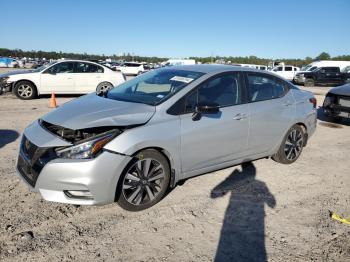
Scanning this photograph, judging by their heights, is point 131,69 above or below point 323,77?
above

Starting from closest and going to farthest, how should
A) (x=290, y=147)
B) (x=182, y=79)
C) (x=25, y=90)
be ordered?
(x=182, y=79) < (x=290, y=147) < (x=25, y=90)

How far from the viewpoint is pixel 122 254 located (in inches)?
125

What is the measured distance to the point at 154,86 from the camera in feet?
15.9

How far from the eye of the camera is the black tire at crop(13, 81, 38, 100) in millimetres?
12414

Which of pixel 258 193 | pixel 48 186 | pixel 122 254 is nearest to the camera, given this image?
pixel 122 254

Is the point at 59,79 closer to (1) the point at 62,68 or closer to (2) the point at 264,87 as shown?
(1) the point at 62,68

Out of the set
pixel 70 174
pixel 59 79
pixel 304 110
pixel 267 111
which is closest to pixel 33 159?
pixel 70 174

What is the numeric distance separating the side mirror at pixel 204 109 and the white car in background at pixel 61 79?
9.00m

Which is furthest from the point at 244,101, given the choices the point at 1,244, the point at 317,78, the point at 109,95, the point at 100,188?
the point at 317,78

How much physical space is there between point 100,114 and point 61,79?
9.90 metres

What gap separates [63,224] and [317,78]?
2829 centimetres

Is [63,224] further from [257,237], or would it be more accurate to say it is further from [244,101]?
[244,101]

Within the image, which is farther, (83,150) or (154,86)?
(154,86)

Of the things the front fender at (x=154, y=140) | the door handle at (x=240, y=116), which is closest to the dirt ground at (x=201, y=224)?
the front fender at (x=154, y=140)
